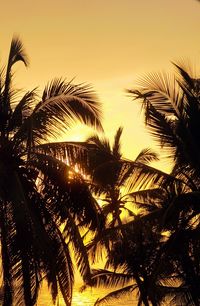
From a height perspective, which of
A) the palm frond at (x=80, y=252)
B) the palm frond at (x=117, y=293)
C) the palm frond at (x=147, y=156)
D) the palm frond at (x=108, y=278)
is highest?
the palm frond at (x=147, y=156)

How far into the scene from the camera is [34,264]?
10.2 metres

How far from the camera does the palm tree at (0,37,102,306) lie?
10.1 metres

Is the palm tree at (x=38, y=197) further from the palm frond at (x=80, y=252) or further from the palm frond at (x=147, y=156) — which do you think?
the palm frond at (x=147, y=156)

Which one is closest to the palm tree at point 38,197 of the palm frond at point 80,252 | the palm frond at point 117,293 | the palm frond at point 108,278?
the palm frond at point 80,252

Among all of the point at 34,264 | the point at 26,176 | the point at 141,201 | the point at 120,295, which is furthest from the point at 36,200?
the point at 120,295

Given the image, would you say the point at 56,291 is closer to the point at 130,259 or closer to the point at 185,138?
the point at 185,138

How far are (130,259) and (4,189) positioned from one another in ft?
38.9

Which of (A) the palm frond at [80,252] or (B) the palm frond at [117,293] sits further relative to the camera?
(B) the palm frond at [117,293]

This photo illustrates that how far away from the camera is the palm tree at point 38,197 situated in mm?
10117

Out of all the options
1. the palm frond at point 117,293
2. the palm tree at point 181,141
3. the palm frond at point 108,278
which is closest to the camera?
the palm tree at point 181,141

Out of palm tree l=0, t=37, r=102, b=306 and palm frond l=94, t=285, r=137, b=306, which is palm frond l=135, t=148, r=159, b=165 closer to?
palm frond l=94, t=285, r=137, b=306

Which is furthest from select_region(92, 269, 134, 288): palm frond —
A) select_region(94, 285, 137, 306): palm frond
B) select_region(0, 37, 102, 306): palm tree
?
select_region(0, 37, 102, 306): palm tree

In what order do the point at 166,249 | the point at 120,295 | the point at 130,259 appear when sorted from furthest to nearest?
the point at 120,295
the point at 130,259
the point at 166,249

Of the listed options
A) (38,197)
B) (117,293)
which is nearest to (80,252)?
(38,197)
